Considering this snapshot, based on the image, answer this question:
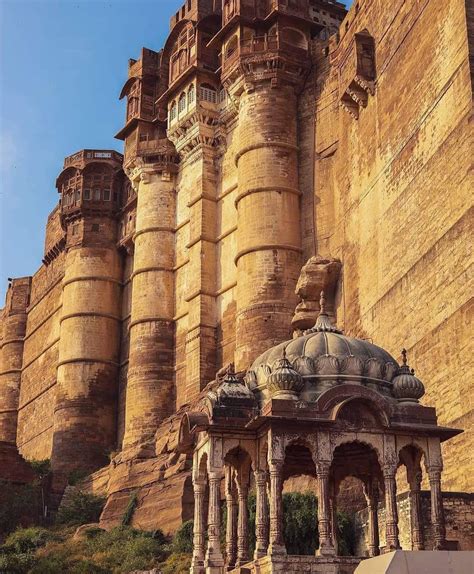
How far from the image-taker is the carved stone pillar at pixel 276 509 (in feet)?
28.7

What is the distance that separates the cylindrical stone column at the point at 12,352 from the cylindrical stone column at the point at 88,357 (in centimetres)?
742

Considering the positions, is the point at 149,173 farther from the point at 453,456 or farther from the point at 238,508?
the point at 238,508

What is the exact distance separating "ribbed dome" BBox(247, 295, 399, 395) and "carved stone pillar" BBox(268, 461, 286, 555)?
83cm

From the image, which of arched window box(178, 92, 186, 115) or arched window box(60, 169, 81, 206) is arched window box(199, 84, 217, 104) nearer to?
arched window box(178, 92, 186, 115)

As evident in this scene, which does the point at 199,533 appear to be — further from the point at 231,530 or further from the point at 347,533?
the point at 347,533

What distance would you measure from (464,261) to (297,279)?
7780 millimetres

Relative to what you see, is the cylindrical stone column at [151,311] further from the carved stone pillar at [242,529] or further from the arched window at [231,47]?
the carved stone pillar at [242,529]

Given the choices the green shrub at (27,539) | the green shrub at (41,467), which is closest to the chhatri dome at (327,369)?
the green shrub at (27,539)

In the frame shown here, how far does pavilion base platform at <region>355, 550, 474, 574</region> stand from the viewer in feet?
22.0

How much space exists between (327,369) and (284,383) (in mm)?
515

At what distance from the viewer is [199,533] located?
966cm

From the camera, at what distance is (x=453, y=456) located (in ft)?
45.4

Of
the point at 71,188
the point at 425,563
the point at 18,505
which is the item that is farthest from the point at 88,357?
the point at 425,563

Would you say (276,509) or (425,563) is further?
(276,509)
